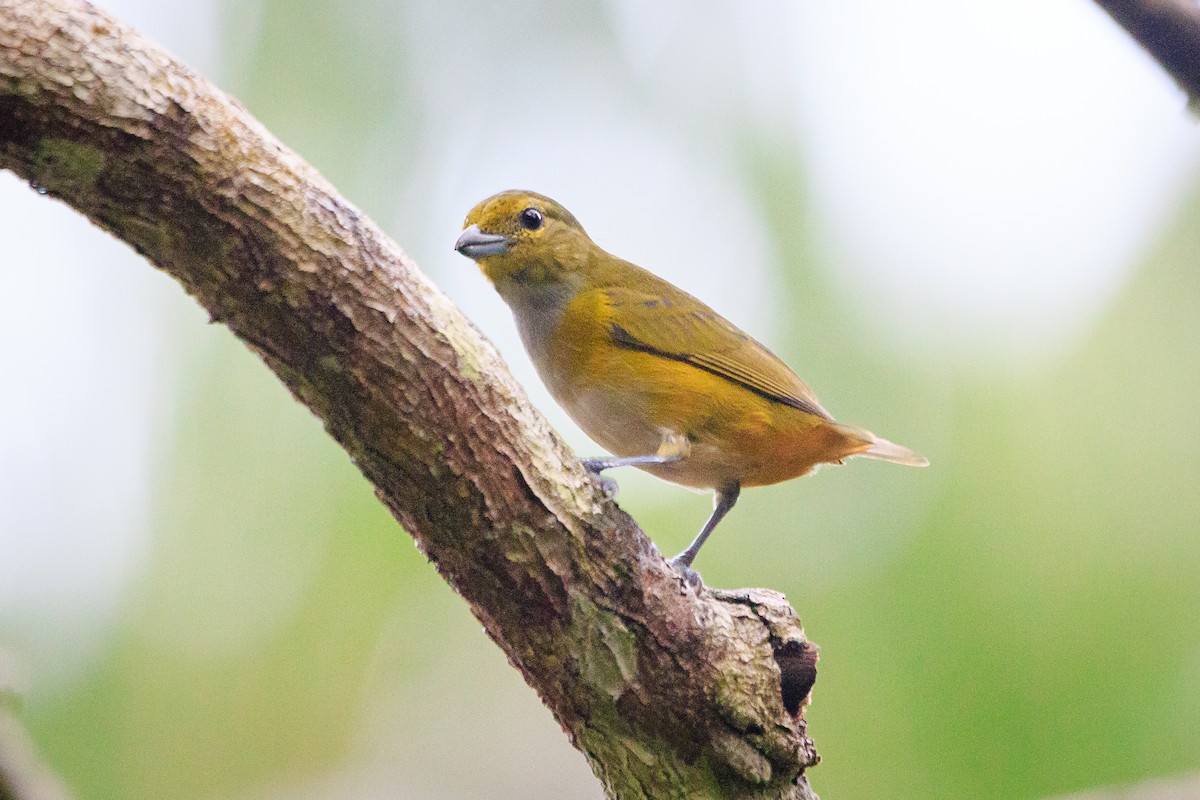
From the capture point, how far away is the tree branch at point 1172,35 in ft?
4.58

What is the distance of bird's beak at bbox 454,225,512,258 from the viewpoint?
13.6ft

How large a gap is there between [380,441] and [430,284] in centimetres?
42

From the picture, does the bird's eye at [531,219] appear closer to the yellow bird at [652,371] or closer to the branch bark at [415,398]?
the yellow bird at [652,371]

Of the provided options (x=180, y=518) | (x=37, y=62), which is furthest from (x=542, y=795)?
(x=37, y=62)

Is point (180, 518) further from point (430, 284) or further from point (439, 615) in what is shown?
point (430, 284)

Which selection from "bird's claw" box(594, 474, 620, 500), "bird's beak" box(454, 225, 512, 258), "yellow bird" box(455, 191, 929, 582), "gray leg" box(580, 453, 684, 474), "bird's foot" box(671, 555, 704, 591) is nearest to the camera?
"bird's claw" box(594, 474, 620, 500)

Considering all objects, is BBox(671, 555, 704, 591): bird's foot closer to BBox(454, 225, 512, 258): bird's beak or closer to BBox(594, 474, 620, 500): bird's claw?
BBox(594, 474, 620, 500): bird's claw

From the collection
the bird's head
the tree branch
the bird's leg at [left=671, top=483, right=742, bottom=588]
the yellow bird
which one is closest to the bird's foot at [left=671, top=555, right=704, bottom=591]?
the yellow bird

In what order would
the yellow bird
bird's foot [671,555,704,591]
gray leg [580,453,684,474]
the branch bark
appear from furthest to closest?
Answer: the yellow bird, gray leg [580,453,684,474], bird's foot [671,555,704,591], the branch bark

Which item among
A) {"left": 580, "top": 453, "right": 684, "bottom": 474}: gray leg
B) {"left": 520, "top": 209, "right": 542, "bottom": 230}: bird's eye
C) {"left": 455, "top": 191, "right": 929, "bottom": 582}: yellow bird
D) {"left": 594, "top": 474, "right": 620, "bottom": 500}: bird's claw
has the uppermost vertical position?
{"left": 520, "top": 209, "right": 542, "bottom": 230}: bird's eye

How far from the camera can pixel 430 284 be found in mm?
2715

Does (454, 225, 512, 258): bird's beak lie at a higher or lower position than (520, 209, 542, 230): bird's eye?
lower

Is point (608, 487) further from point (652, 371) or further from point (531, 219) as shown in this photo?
point (531, 219)

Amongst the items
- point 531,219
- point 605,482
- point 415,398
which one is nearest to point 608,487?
point 605,482
